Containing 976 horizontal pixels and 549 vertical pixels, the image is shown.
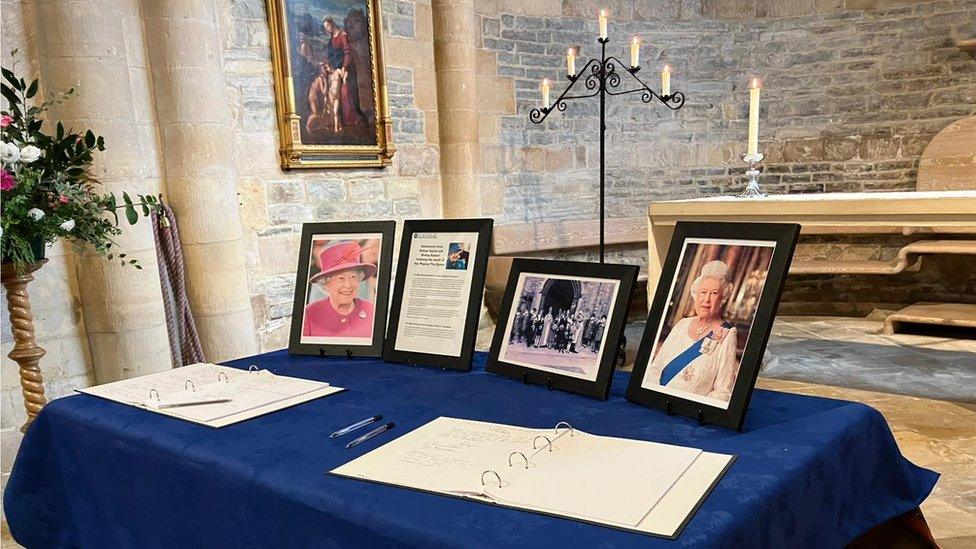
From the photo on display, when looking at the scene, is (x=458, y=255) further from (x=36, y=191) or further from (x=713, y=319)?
(x=36, y=191)

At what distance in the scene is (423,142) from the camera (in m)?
4.96

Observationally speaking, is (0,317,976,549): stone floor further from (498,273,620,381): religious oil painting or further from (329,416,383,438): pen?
(329,416,383,438): pen

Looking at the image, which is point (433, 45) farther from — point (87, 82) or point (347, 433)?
point (347, 433)

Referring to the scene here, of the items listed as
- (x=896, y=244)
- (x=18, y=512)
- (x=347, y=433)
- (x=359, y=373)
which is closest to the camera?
(x=347, y=433)

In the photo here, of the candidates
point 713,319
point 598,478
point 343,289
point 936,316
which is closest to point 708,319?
point 713,319

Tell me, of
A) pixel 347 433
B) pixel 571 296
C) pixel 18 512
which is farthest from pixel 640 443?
pixel 18 512

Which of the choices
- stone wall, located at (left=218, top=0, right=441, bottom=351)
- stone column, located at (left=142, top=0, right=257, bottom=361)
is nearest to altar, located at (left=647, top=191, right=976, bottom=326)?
stone wall, located at (left=218, top=0, right=441, bottom=351)

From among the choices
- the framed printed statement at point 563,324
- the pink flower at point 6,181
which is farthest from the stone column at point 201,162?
the framed printed statement at point 563,324

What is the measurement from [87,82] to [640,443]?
9.12 ft

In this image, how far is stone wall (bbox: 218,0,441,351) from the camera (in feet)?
12.6

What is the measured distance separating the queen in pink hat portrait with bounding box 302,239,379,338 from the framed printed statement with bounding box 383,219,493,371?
0.10 metres

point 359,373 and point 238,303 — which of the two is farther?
point 238,303

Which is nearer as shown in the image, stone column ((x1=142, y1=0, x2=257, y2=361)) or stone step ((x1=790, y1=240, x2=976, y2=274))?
stone column ((x1=142, y1=0, x2=257, y2=361))

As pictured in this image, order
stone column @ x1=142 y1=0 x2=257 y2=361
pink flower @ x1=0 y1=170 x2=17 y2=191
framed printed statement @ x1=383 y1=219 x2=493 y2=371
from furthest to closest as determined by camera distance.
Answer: stone column @ x1=142 y1=0 x2=257 y2=361, pink flower @ x1=0 y1=170 x2=17 y2=191, framed printed statement @ x1=383 y1=219 x2=493 y2=371
